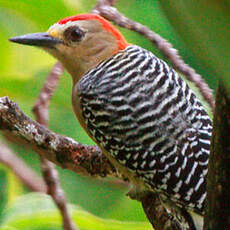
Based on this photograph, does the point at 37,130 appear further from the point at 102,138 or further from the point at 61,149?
the point at 102,138

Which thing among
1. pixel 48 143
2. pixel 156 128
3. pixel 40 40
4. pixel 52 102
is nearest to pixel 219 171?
pixel 48 143

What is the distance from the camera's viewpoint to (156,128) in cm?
215

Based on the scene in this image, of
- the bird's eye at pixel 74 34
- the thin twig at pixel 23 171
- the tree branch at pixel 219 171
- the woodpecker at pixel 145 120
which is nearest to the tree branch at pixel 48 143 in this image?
the woodpecker at pixel 145 120

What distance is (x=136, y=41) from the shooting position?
9.75 ft

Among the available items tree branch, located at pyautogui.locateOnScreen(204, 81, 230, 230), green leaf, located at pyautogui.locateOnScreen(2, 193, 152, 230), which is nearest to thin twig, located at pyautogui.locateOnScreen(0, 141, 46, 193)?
green leaf, located at pyautogui.locateOnScreen(2, 193, 152, 230)

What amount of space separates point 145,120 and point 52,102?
2.59 ft

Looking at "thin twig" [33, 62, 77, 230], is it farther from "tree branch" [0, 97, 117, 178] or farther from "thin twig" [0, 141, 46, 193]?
"thin twig" [0, 141, 46, 193]

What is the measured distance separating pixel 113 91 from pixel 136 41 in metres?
0.72

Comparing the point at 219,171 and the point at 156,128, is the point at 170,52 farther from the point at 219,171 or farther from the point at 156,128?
the point at 219,171

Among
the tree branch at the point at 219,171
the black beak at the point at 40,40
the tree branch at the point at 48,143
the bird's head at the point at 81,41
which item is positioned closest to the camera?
the tree branch at the point at 219,171

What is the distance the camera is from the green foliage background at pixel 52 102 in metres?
2.01

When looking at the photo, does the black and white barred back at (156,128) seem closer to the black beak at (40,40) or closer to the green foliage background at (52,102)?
the green foliage background at (52,102)

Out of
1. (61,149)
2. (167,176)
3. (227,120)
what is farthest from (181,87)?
(227,120)

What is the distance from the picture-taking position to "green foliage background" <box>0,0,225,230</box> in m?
2.01
